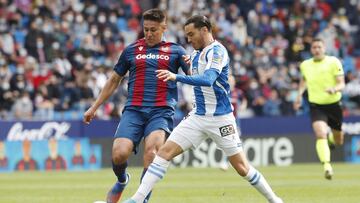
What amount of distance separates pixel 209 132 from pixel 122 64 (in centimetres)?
167

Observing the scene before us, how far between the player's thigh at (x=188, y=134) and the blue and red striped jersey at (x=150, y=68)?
93 centimetres

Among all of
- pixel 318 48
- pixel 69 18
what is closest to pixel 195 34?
pixel 318 48

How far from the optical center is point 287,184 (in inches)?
656

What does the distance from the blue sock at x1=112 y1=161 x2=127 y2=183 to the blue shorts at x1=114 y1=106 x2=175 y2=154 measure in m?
0.28

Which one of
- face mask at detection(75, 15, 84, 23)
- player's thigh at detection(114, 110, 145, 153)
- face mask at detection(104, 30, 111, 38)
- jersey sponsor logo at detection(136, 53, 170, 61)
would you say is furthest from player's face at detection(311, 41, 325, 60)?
face mask at detection(75, 15, 84, 23)

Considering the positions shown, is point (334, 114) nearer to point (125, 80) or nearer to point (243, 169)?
point (243, 169)

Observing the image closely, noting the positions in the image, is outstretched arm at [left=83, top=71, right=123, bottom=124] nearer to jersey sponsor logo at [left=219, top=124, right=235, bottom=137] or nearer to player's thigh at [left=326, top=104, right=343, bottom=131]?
jersey sponsor logo at [left=219, top=124, right=235, bottom=137]

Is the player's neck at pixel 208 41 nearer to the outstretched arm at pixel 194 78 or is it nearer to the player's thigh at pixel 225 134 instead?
the outstretched arm at pixel 194 78

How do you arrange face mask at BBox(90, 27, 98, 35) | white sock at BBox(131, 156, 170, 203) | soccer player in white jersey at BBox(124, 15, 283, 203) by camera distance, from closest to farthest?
1. white sock at BBox(131, 156, 170, 203)
2. soccer player in white jersey at BBox(124, 15, 283, 203)
3. face mask at BBox(90, 27, 98, 35)

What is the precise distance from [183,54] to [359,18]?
81.1ft

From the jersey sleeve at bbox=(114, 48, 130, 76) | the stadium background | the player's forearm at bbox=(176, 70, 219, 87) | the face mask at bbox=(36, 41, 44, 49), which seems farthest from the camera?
the face mask at bbox=(36, 41, 44, 49)

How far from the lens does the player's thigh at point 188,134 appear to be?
10.7 metres

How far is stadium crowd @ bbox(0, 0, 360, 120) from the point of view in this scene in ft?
87.9

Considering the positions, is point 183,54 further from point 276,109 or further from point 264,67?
point 264,67
